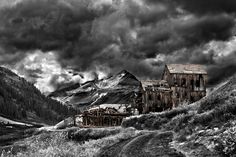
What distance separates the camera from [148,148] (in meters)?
22.9

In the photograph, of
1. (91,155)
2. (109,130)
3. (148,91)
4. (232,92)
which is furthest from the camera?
(148,91)

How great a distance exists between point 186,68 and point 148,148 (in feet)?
152

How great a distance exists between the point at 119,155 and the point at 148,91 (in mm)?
43187

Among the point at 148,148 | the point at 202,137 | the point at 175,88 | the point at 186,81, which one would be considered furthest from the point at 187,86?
the point at 202,137

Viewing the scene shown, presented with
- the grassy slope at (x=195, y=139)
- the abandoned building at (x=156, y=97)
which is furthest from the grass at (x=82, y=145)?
the abandoned building at (x=156, y=97)

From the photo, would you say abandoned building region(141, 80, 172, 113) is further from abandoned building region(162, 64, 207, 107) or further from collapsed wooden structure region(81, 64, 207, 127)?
abandoned building region(162, 64, 207, 107)

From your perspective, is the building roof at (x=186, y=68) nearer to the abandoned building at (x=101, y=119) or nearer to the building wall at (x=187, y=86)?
the building wall at (x=187, y=86)

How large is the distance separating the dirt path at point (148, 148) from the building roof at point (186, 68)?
39905 millimetres

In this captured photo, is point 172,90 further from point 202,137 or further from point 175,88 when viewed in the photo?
point 202,137

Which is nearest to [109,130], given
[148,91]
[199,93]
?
[148,91]

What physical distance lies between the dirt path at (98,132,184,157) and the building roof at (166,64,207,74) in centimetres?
3990

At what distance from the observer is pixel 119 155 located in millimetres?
21922

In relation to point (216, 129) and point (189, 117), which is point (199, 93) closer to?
point (189, 117)

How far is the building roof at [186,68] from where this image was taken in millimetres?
66500
